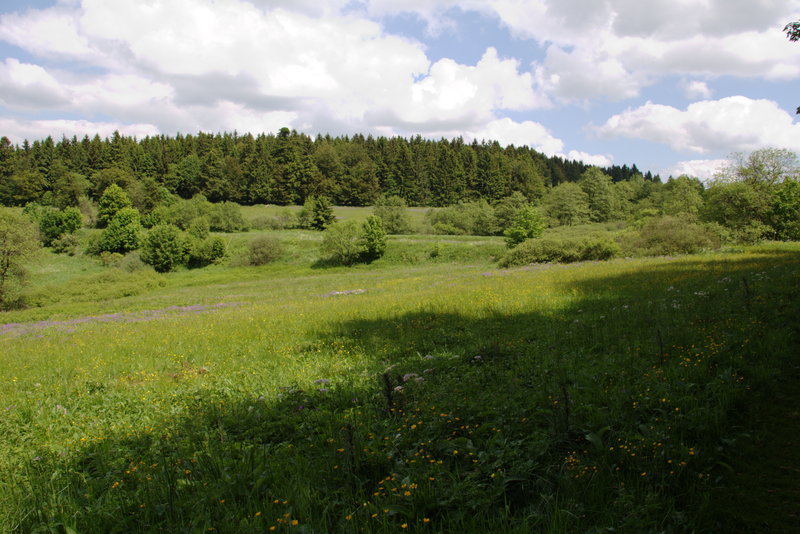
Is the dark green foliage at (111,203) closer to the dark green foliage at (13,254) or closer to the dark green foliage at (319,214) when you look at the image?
the dark green foliage at (319,214)

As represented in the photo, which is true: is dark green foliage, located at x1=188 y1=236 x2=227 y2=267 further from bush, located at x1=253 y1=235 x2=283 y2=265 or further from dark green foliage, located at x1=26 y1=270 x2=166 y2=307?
dark green foliage, located at x1=26 y1=270 x2=166 y2=307

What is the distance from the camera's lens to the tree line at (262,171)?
9881 centimetres

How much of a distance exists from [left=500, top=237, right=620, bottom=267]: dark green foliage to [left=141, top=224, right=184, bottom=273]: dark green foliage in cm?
5166

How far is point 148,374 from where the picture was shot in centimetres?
731

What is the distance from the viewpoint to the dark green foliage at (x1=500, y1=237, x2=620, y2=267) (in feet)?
98.8

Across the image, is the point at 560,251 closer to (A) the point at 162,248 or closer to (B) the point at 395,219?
(B) the point at 395,219

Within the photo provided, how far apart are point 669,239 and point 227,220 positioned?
72978 mm

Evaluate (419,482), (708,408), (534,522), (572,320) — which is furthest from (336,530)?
(572,320)

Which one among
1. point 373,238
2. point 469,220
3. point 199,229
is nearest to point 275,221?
point 199,229

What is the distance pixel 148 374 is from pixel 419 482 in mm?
6461

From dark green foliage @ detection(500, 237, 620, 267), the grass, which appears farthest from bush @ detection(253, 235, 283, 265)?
the grass

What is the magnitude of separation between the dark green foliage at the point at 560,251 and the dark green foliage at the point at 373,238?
82.7 feet

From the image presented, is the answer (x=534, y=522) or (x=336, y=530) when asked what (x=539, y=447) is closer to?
(x=534, y=522)

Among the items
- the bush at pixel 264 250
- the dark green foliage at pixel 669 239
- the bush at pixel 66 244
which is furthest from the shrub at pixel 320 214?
the dark green foliage at pixel 669 239
